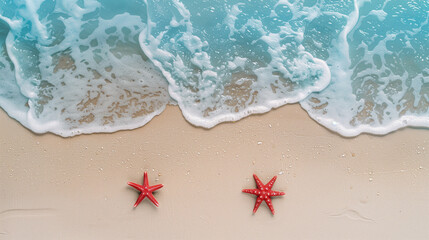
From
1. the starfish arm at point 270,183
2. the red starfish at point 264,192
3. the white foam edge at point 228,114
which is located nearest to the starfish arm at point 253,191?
the red starfish at point 264,192

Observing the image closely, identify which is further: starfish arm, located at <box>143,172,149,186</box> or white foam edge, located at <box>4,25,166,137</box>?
white foam edge, located at <box>4,25,166,137</box>

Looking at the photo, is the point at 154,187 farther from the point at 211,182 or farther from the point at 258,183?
the point at 258,183

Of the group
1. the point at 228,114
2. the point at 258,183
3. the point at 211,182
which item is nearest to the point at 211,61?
the point at 228,114

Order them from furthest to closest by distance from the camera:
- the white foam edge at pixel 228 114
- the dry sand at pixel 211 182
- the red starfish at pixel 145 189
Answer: the white foam edge at pixel 228 114
the dry sand at pixel 211 182
the red starfish at pixel 145 189

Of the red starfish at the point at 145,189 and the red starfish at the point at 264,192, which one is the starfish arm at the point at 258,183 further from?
the red starfish at the point at 145,189

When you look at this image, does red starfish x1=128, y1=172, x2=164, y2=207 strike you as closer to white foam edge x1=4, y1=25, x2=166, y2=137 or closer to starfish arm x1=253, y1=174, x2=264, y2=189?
white foam edge x1=4, y1=25, x2=166, y2=137

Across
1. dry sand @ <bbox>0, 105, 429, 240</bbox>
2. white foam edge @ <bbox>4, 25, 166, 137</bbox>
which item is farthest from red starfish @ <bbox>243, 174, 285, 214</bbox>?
white foam edge @ <bbox>4, 25, 166, 137</bbox>
